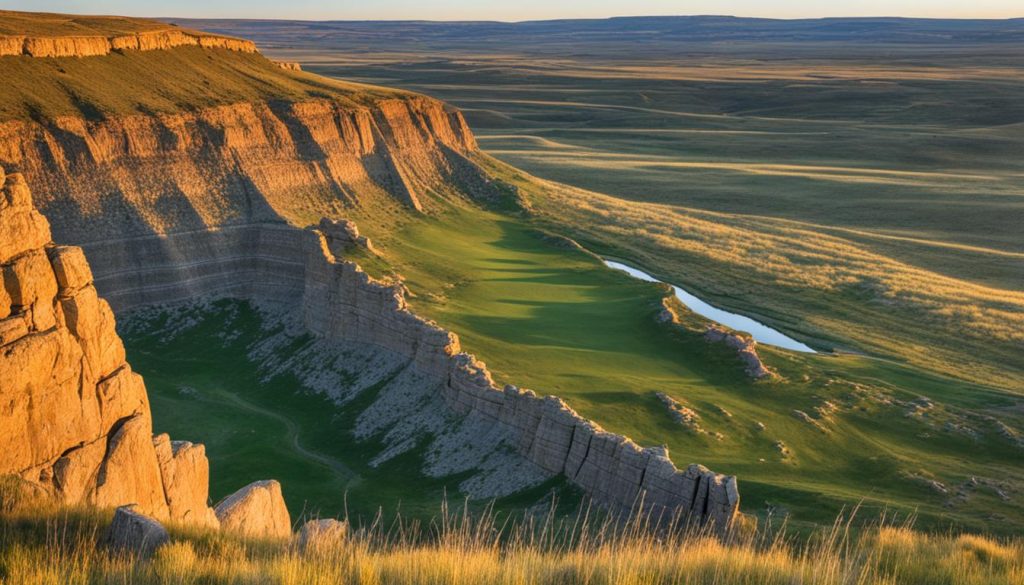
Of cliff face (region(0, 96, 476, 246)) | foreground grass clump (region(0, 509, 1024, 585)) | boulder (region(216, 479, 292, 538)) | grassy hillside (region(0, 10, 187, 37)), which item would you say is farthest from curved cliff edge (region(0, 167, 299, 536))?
grassy hillside (region(0, 10, 187, 37))

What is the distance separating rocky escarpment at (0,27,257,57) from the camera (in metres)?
73.4

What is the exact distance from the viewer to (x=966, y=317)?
74.2 meters

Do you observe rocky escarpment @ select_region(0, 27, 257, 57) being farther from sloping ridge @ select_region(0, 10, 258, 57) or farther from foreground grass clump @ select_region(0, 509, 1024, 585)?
foreground grass clump @ select_region(0, 509, 1024, 585)

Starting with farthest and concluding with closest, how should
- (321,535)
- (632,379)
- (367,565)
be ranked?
(632,379)
(321,535)
(367,565)

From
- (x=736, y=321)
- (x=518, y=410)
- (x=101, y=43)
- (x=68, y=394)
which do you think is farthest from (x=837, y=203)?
(x=68, y=394)

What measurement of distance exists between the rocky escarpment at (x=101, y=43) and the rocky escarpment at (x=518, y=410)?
2592 cm

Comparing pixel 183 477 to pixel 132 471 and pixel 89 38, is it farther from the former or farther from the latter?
pixel 89 38

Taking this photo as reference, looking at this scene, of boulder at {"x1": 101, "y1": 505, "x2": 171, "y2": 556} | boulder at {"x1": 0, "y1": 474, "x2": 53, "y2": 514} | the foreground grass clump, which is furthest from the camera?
boulder at {"x1": 0, "y1": 474, "x2": 53, "y2": 514}

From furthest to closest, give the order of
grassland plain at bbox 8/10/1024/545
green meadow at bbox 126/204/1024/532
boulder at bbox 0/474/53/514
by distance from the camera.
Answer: grassland plain at bbox 8/10/1024/545
green meadow at bbox 126/204/1024/532
boulder at bbox 0/474/53/514

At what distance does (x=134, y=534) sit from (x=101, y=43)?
2908 inches

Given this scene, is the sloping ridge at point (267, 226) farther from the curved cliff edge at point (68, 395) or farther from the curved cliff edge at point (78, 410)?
the curved cliff edge at point (68, 395)

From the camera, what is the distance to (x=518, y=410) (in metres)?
42.3

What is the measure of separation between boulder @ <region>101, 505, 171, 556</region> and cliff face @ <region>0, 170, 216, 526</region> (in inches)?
175

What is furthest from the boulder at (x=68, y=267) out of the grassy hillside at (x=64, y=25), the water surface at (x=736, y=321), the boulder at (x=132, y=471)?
the grassy hillside at (x=64, y=25)
